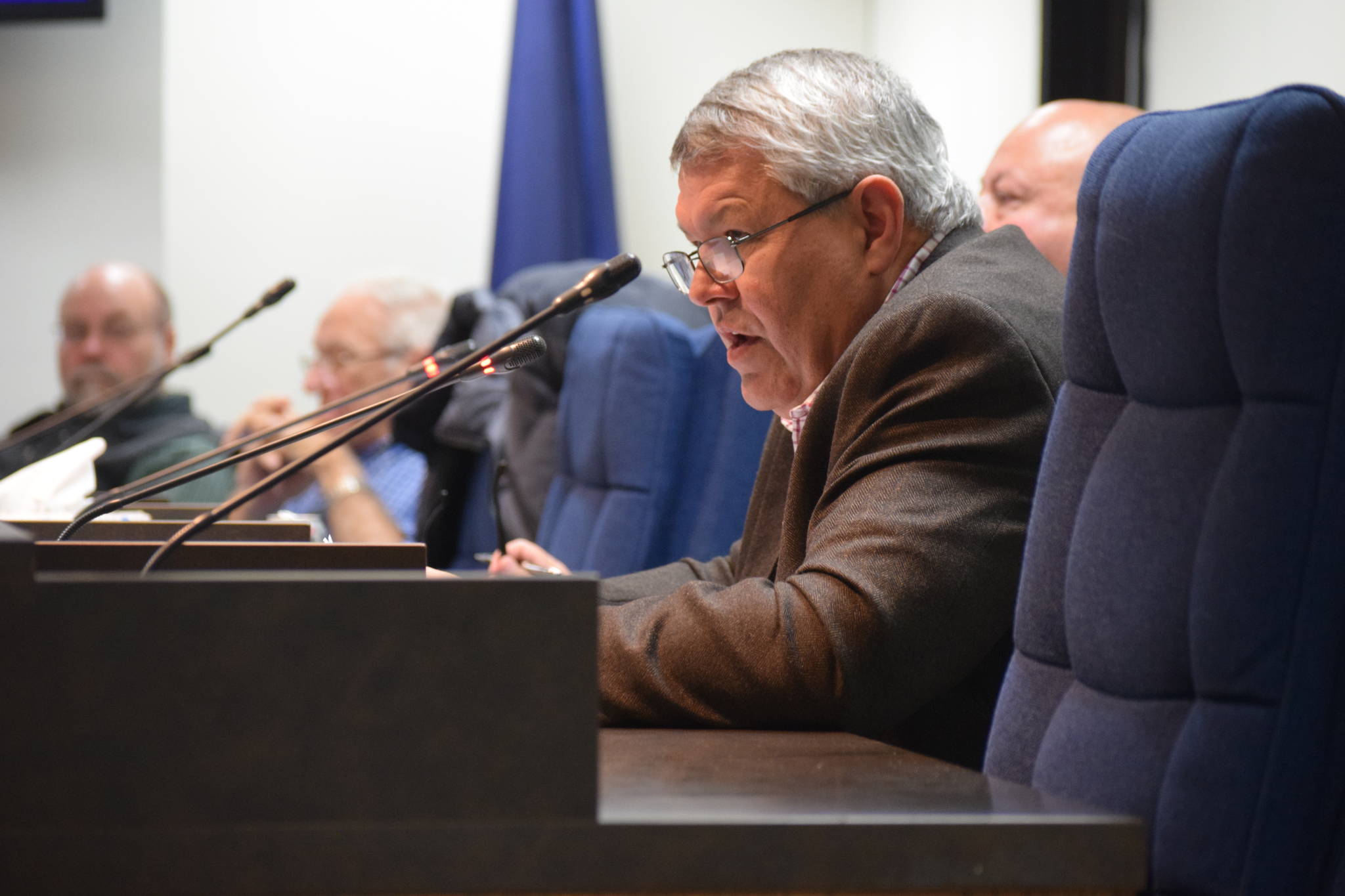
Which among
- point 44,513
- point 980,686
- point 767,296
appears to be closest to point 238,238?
point 44,513

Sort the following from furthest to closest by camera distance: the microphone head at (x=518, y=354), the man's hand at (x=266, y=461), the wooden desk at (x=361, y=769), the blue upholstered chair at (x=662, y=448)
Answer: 1. the man's hand at (x=266, y=461)
2. the blue upholstered chair at (x=662, y=448)
3. the microphone head at (x=518, y=354)
4. the wooden desk at (x=361, y=769)

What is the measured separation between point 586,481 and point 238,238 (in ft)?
6.06

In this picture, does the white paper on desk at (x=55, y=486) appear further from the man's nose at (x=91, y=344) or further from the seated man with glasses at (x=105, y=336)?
the man's nose at (x=91, y=344)

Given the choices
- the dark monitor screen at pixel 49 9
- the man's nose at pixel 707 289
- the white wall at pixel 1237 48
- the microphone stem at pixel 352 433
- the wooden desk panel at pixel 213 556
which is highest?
the dark monitor screen at pixel 49 9

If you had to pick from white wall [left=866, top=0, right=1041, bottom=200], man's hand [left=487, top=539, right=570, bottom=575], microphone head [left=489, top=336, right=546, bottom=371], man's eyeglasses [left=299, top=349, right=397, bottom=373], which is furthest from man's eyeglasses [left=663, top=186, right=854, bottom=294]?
man's eyeglasses [left=299, top=349, right=397, bottom=373]

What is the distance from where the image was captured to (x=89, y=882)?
0.65 meters

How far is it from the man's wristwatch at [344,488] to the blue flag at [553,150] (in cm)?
89

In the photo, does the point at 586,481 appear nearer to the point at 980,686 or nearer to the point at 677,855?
the point at 980,686

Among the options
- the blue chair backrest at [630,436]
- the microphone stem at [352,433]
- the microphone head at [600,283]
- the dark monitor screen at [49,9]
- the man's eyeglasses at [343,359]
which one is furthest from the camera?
the dark monitor screen at [49,9]

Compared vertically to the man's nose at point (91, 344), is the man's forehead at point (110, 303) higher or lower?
higher

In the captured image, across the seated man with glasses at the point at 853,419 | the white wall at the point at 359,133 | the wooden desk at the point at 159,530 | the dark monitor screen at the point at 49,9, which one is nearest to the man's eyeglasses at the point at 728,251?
the seated man with glasses at the point at 853,419

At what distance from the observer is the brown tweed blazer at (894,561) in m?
1.13

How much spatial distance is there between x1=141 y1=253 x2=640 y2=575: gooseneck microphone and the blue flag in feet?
9.30

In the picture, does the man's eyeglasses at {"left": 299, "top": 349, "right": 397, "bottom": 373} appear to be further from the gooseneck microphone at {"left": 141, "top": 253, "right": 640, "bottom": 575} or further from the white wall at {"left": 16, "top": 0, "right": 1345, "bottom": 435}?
the gooseneck microphone at {"left": 141, "top": 253, "right": 640, "bottom": 575}
